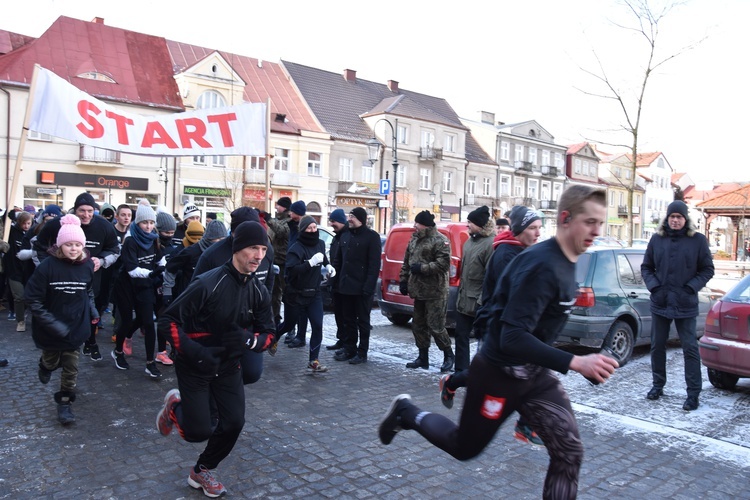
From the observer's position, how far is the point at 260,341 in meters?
4.12

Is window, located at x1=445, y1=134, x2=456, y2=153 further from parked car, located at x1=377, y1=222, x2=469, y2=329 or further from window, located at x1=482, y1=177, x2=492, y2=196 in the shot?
parked car, located at x1=377, y1=222, x2=469, y2=329

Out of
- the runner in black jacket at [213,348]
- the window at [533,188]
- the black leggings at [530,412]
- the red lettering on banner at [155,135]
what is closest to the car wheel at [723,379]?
the black leggings at [530,412]

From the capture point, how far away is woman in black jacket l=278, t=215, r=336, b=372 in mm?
7801

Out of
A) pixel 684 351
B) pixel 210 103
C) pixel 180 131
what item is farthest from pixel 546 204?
pixel 684 351

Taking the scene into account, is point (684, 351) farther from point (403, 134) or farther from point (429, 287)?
point (403, 134)

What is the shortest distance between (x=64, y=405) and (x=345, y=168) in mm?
39169

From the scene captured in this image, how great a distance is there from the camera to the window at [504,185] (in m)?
58.5

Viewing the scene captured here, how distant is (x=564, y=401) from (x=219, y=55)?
38.6 metres

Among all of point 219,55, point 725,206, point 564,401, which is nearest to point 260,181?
point 219,55

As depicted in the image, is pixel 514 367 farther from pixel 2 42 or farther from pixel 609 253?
pixel 2 42

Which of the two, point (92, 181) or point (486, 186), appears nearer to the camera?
point (92, 181)

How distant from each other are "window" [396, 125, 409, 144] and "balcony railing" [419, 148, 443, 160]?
1.63 m

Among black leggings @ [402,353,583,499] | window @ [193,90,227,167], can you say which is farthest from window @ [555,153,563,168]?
black leggings @ [402,353,583,499]

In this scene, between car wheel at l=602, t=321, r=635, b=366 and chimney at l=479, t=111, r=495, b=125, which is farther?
chimney at l=479, t=111, r=495, b=125
